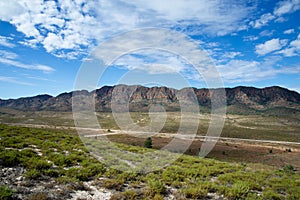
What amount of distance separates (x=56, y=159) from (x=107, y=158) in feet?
11.8

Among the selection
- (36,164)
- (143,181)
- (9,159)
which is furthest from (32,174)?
(143,181)

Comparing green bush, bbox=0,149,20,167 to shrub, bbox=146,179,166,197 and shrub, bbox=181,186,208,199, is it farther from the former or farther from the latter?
shrub, bbox=181,186,208,199

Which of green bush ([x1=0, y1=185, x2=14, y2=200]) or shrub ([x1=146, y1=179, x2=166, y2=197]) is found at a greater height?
green bush ([x1=0, y1=185, x2=14, y2=200])

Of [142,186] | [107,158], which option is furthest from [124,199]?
[107,158]

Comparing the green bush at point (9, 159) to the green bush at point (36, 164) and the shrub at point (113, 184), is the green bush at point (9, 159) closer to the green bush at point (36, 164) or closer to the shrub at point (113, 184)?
the green bush at point (36, 164)

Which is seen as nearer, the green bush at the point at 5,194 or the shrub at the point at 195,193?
the green bush at the point at 5,194

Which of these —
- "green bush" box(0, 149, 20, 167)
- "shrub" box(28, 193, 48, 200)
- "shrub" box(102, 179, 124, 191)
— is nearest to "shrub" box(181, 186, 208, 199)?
"shrub" box(102, 179, 124, 191)

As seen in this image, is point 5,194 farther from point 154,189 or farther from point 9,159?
point 154,189

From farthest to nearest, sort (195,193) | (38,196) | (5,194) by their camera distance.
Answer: (195,193)
(38,196)
(5,194)

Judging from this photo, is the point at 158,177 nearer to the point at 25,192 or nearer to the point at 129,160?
the point at 129,160

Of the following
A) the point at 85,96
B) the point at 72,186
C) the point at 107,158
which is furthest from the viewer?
the point at 85,96

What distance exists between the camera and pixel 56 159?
10.9 metres

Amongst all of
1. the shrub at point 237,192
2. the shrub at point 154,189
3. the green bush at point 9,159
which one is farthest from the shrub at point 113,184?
the shrub at point 237,192

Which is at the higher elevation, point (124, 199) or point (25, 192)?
point (25, 192)
